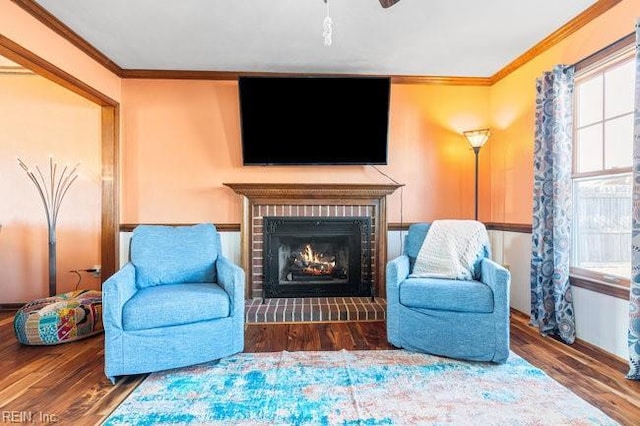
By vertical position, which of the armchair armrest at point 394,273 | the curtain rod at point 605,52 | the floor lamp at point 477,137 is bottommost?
the armchair armrest at point 394,273

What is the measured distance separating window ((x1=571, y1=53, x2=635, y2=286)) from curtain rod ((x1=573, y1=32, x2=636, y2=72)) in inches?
2.0

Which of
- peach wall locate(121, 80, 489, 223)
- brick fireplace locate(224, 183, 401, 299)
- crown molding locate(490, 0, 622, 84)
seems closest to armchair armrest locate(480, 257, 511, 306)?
brick fireplace locate(224, 183, 401, 299)

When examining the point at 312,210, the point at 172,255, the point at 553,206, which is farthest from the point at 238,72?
the point at 553,206

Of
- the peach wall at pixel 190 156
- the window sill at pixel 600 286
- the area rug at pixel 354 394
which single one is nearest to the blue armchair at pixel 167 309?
the area rug at pixel 354 394

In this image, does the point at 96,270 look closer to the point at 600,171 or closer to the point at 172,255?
the point at 172,255

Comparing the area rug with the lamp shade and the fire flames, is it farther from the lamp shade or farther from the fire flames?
the lamp shade

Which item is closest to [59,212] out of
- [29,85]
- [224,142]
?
[29,85]

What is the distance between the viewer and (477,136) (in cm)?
349

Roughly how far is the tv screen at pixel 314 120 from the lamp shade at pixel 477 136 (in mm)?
840

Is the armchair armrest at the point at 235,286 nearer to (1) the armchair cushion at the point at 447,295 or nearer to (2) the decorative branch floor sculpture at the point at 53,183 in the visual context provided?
(1) the armchair cushion at the point at 447,295

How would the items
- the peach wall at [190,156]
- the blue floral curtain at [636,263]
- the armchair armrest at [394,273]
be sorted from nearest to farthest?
the blue floral curtain at [636,263], the armchair armrest at [394,273], the peach wall at [190,156]

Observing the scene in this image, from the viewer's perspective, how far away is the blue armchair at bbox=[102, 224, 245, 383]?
6.81ft

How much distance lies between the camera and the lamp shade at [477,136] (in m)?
3.48

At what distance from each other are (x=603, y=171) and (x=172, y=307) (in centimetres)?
307
